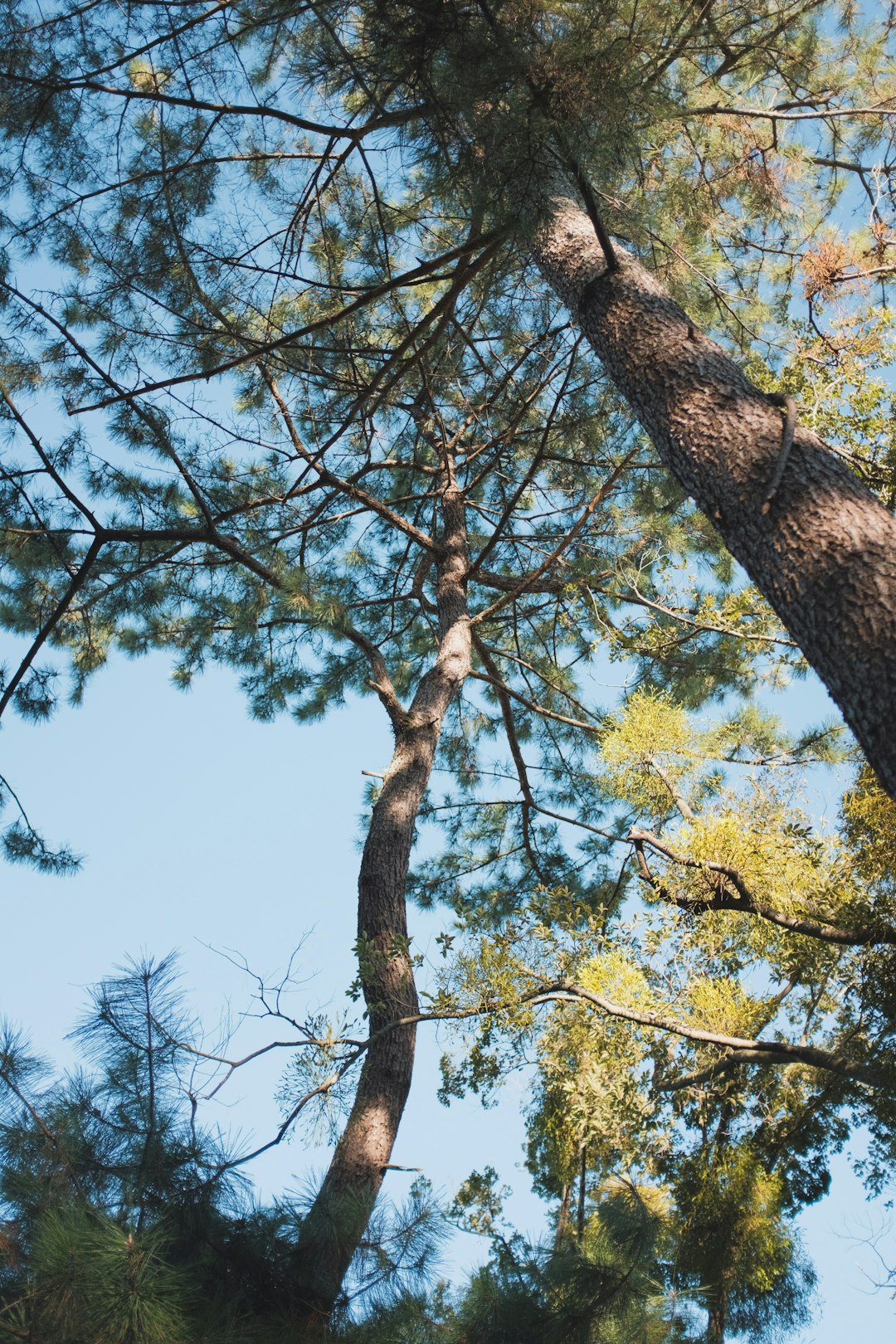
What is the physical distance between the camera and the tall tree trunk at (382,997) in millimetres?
2799

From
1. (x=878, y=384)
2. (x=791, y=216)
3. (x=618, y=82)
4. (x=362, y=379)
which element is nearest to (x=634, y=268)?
(x=618, y=82)

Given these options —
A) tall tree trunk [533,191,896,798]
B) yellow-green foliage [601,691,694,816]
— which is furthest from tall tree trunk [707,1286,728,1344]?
tall tree trunk [533,191,896,798]

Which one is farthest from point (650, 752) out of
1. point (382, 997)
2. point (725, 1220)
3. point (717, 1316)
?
point (717, 1316)

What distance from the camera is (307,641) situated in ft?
23.1

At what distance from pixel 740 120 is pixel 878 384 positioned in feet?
7.72

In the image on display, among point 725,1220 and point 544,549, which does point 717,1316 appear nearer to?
point 725,1220

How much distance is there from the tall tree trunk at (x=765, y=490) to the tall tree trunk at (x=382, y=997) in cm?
194

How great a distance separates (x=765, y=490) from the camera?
2.75m

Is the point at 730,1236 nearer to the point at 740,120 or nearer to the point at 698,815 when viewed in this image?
the point at 698,815

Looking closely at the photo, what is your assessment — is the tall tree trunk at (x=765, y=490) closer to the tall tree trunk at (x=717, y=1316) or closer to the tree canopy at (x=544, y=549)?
the tree canopy at (x=544, y=549)

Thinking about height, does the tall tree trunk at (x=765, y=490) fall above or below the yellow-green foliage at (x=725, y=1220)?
above

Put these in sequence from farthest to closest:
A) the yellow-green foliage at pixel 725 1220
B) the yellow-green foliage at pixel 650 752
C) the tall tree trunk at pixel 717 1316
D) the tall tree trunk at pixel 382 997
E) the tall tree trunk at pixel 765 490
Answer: the yellow-green foliage at pixel 650 752
the tall tree trunk at pixel 717 1316
the yellow-green foliage at pixel 725 1220
the tall tree trunk at pixel 382 997
the tall tree trunk at pixel 765 490

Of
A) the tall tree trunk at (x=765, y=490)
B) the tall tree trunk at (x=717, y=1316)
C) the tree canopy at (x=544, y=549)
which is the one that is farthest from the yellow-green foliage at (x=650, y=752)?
the tall tree trunk at (x=717, y=1316)

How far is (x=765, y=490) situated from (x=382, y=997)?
240 centimetres
